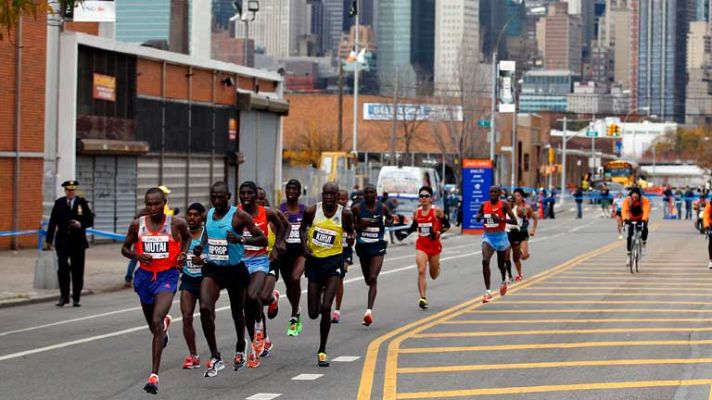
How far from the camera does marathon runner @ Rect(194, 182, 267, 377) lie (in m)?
13.3

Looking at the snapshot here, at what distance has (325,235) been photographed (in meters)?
15.2

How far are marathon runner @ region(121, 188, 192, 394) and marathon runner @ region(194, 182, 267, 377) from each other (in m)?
0.40

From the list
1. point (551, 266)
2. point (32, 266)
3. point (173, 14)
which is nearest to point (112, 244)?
point (32, 266)

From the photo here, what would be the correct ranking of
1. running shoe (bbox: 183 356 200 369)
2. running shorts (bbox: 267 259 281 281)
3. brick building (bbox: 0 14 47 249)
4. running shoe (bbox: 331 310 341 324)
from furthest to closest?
brick building (bbox: 0 14 47 249), running shoe (bbox: 331 310 341 324), running shorts (bbox: 267 259 281 281), running shoe (bbox: 183 356 200 369)

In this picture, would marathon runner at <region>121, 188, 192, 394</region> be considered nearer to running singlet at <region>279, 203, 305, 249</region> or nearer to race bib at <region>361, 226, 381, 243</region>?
running singlet at <region>279, 203, 305, 249</region>

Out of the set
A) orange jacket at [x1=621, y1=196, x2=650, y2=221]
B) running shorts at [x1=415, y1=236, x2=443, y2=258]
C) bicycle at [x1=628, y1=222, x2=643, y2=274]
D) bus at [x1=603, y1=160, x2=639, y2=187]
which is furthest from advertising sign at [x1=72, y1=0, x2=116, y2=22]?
bus at [x1=603, y1=160, x2=639, y2=187]

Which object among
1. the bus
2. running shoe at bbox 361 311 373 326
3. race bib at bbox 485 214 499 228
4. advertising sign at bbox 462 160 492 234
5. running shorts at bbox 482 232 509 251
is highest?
the bus

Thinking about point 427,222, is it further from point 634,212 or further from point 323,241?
point 634,212

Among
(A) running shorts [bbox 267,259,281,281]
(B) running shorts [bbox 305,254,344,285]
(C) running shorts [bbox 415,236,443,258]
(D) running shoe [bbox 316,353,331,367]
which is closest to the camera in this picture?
(D) running shoe [bbox 316,353,331,367]

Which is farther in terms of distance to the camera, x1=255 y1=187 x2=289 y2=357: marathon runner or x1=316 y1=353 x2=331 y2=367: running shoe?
x1=255 y1=187 x2=289 y2=357: marathon runner

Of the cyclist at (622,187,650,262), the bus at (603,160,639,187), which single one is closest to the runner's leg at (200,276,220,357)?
the cyclist at (622,187,650,262)

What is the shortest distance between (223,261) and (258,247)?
532mm

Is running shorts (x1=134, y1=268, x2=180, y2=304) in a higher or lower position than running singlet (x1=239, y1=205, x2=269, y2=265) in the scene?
lower

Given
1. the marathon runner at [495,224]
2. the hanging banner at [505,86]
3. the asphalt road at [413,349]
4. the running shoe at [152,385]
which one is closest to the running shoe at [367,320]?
the asphalt road at [413,349]
